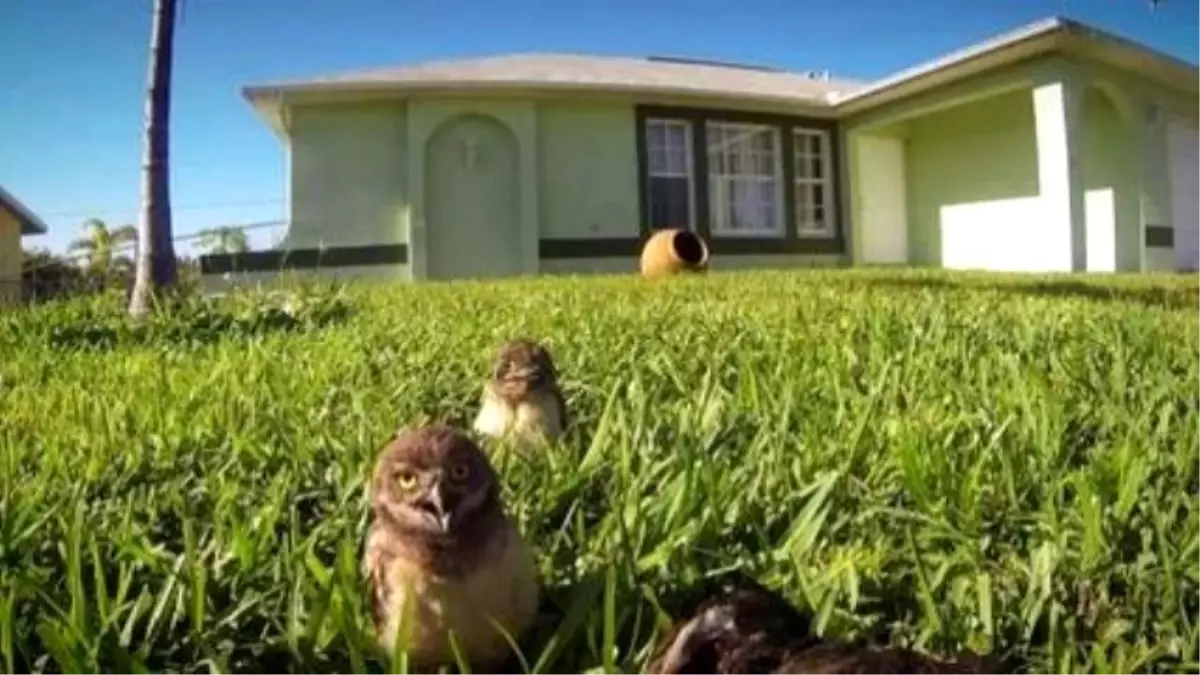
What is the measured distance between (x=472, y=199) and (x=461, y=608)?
15.5 metres

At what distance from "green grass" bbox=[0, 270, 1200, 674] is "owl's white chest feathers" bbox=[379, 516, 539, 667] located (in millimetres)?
75

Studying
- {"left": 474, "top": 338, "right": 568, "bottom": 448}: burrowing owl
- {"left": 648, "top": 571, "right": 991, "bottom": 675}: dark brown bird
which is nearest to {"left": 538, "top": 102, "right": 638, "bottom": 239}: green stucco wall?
{"left": 474, "top": 338, "right": 568, "bottom": 448}: burrowing owl

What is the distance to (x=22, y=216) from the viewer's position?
29578 mm

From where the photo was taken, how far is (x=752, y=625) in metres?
1.18

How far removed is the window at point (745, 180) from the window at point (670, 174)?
19.6 inches

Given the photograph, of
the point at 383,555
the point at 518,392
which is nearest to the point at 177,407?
the point at 518,392

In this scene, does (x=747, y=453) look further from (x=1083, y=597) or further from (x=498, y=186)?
(x=498, y=186)

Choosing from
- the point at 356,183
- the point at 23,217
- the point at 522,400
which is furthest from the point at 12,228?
the point at 522,400

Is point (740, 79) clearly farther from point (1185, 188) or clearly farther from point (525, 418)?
point (525, 418)

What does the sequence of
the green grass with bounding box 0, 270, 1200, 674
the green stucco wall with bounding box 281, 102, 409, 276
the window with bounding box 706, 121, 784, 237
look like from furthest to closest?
the window with bounding box 706, 121, 784, 237
the green stucco wall with bounding box 281, 102, 409, 276
the green grass with bounding box 0, 270, 1200, 674

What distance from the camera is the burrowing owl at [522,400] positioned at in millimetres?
2342

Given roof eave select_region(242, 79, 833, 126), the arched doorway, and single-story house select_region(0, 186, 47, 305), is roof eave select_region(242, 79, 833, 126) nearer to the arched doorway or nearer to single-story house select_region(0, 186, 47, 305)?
the arched doorway

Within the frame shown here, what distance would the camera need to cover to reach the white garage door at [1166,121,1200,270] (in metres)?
17.5

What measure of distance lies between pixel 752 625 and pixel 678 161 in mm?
17315
